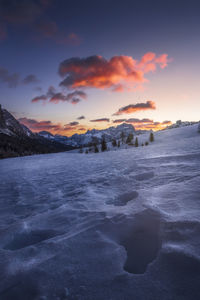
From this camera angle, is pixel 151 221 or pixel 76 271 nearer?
pixel 76 271

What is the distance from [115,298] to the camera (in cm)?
149

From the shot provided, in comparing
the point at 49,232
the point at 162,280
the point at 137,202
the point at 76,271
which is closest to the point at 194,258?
the point at 162,280

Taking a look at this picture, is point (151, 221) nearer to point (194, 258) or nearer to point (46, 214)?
point (194, 258)

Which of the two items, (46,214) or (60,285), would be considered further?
(46,214)

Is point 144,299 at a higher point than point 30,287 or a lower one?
higher

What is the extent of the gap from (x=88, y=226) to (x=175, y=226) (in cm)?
170

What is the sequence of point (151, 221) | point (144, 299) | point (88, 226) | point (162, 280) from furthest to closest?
point (88, 226)
point (151, 221)
point (162, 280)
point (144, 299)

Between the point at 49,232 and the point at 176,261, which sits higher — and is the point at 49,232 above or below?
below

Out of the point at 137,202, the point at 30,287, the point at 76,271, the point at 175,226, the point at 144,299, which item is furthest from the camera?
the point at 137,202

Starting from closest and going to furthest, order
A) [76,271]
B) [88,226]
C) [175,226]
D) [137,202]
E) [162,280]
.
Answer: [162,280] → [76,271] → [175,226] → [88,226] → [137,202]

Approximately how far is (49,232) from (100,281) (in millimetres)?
1728

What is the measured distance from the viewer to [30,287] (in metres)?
1.75

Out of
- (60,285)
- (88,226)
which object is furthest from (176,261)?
(88,226)

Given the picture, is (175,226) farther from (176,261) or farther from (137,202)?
(137,202)
